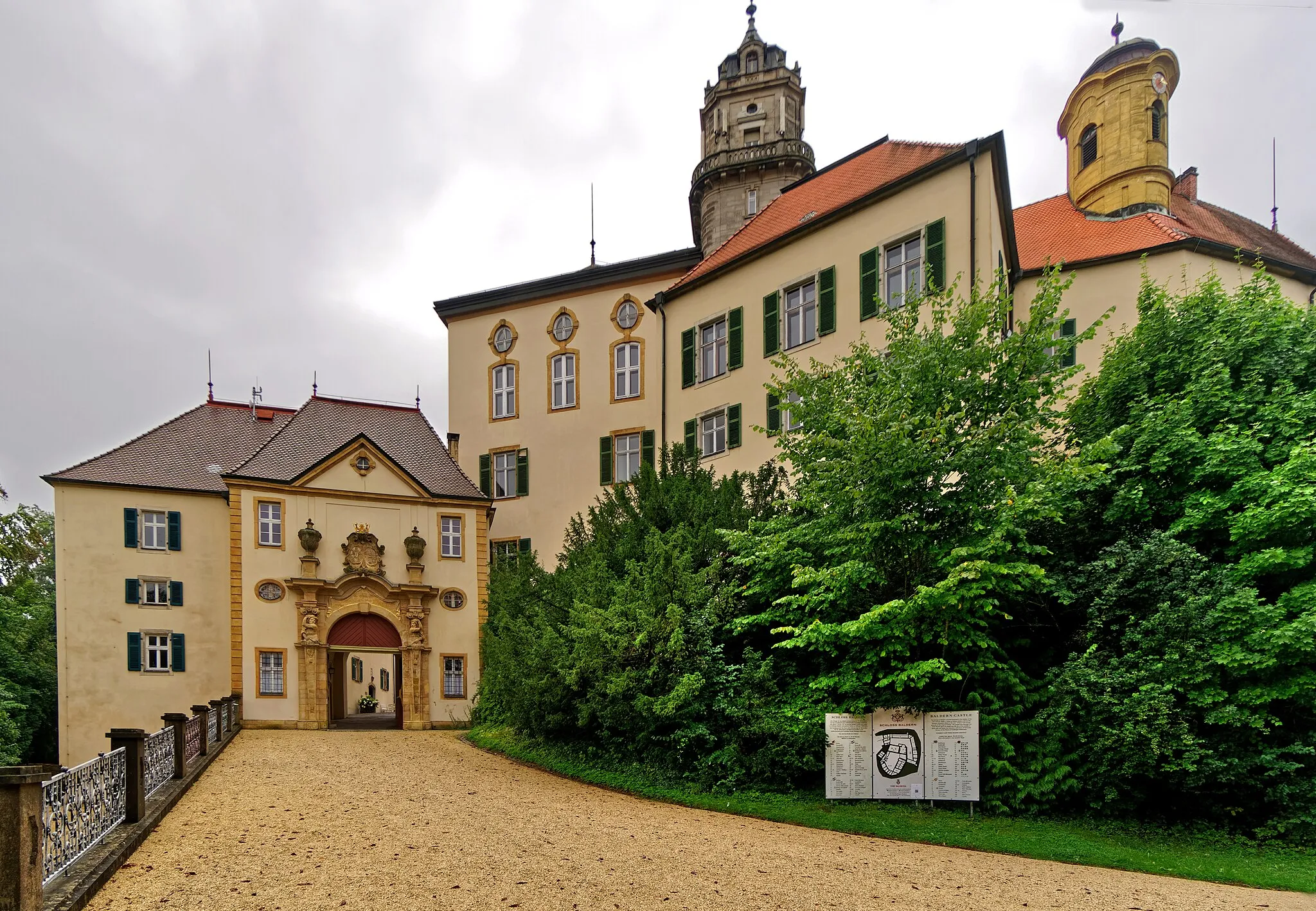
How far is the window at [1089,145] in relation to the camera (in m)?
30.1

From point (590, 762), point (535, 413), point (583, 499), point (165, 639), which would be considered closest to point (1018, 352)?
point (590, 762)

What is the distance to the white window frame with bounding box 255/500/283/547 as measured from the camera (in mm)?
23125

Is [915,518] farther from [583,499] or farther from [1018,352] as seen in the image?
[583,499]

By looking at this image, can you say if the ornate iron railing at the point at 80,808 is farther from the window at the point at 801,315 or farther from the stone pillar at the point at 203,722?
the window at the point at 801,315

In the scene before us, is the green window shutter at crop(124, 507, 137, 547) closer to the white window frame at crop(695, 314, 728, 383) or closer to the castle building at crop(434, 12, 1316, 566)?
the castle building at crop(434, 12, 1316, 566)

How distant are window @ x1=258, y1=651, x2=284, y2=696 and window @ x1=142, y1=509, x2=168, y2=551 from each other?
6.74 meters

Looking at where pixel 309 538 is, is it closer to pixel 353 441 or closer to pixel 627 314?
pixel 353 441

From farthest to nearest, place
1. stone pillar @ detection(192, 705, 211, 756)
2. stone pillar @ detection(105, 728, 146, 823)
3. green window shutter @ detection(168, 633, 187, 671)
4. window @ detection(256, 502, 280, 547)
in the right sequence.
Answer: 1. green window shutter @ detection(168, 633, 187, 671)
2. window @ detection(256, 502, 280, 547)
3. stone pillar @ detection(192, 705, 211, 756)
4. stone pillar @ detection(105, 728, 146, 823)

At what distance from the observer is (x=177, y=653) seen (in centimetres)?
2550

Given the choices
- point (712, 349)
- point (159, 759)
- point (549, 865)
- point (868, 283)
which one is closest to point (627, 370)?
point (712, 349)

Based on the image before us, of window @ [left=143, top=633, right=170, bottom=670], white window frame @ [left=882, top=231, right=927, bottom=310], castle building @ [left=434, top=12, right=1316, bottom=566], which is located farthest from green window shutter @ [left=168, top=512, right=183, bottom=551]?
white window frame @ [left=882, top=231, right=927, bottom=310]

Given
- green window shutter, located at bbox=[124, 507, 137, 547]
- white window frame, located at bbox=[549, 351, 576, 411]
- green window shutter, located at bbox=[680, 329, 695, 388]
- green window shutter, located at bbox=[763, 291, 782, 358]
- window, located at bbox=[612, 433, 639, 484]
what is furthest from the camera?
white window frame, located at bbox=[549, 351, 576, 411]

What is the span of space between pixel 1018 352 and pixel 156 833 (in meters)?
13.2

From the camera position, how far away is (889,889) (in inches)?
300
